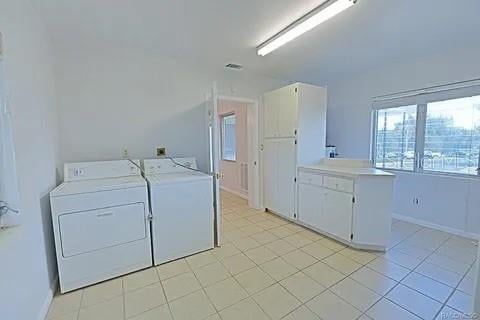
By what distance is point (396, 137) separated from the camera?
12.4 feet

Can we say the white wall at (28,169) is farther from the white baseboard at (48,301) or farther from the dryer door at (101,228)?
the dryer door at (101,228)

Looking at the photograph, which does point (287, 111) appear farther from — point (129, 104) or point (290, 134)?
point (129, 104)

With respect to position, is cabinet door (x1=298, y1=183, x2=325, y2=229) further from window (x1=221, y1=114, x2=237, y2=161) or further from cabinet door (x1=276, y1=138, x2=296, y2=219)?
window (x1=221, y1=114, x2=237, y2=161)

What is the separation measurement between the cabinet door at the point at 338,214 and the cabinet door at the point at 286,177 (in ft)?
2.02

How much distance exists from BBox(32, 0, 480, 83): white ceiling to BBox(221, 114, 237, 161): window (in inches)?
Result: 101

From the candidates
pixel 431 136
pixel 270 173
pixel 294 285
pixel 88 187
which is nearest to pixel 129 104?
pixel 88 187

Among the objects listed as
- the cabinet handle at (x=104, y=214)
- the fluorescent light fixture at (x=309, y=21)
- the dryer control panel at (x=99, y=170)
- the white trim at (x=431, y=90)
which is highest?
the fluorescent light fixture at (x=309, y=21)

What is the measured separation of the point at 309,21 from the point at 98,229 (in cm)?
281

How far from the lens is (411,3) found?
6.42 feet

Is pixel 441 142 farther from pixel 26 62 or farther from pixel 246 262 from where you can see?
pixel 26 62

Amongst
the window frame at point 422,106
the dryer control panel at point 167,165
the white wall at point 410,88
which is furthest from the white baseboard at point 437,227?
the dryer control panel at point 167,165

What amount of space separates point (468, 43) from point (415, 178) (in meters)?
1.90

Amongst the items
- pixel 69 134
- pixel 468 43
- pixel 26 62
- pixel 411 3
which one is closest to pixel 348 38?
pixel 411 3

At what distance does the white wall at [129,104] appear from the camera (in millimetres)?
2627
